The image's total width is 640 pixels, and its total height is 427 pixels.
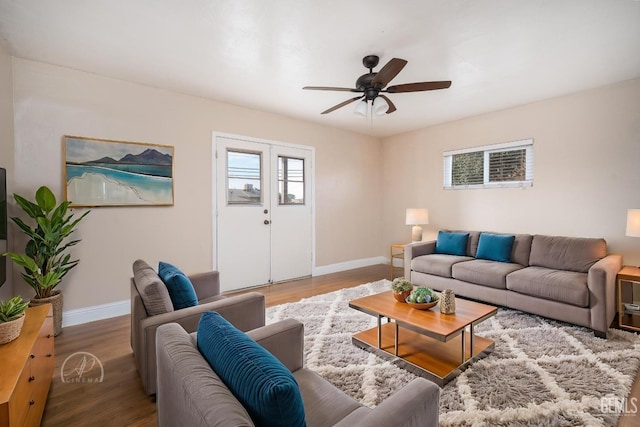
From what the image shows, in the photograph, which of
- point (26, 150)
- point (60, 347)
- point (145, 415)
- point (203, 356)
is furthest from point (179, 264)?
point (203, 356)

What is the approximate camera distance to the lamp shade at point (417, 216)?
16.1ft

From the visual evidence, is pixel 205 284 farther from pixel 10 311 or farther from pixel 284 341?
pixel 284 341

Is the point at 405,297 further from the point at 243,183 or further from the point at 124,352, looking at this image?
the point at 243,183

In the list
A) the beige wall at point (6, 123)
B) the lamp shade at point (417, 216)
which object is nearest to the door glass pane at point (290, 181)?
the lamp shade at point (417, 216)

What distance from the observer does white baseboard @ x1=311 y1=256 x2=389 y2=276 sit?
17.1ft

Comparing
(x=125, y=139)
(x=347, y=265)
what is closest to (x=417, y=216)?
(x=347, y=265)

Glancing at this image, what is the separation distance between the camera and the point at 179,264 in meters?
3.80

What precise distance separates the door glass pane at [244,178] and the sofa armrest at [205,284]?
1586 millimetres

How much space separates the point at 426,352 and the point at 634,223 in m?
2.50

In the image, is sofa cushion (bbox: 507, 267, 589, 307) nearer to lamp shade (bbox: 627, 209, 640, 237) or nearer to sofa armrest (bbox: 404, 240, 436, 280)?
lamp shade (bbox: 627, 209, 640, 237)

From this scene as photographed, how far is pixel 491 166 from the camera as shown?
452 centimetres

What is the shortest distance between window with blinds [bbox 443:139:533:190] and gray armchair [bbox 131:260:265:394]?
393 centimetres

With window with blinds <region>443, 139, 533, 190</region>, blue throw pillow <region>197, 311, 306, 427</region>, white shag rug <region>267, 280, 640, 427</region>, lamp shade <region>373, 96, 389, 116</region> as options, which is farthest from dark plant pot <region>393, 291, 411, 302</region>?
window with blinds <region>443, 139, 533, 190</region>

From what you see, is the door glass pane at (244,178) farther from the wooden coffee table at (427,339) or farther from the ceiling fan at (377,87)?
the wooden coffee table at (427,339)
